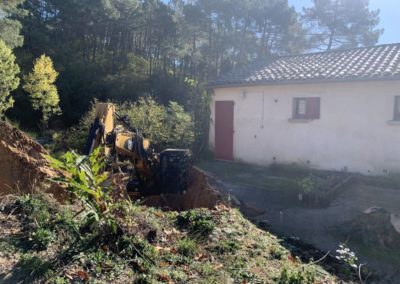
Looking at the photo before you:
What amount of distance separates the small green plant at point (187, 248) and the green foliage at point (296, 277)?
100 cm

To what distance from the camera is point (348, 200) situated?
901 centimetres

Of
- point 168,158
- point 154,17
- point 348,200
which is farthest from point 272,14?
point 168,158

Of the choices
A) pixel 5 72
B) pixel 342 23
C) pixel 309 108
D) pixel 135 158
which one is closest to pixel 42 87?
pixel 5 72

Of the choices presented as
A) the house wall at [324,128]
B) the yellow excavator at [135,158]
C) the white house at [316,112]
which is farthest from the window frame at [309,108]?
the yellow excavator at [135,158]

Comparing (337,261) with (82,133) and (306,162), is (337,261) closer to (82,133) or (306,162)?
(306,162)

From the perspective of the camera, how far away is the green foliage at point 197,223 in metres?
4.81

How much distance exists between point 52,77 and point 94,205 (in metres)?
15.6

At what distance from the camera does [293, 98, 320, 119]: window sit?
40.7 ft

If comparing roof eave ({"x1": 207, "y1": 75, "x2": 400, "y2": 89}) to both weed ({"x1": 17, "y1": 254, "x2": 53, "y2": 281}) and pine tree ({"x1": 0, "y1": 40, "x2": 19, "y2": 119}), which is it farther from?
weed ({"x1": 17, "y1": 254, "x2": 53, "y2": 281})

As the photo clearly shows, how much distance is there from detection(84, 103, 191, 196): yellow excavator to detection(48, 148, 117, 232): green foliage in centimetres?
174

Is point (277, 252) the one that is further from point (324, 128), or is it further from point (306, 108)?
point (306, 108)

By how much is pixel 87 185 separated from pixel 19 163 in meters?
3.16

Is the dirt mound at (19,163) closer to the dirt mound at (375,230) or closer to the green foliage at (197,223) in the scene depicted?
the green foliage at (197,223)

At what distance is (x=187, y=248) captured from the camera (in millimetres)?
4262
